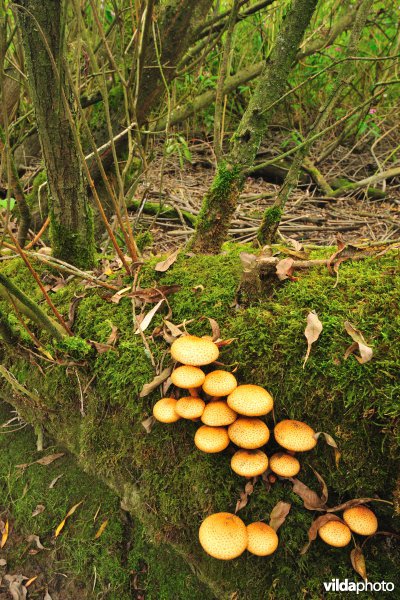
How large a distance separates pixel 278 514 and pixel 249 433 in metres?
0.35

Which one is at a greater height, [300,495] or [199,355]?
[199,355]

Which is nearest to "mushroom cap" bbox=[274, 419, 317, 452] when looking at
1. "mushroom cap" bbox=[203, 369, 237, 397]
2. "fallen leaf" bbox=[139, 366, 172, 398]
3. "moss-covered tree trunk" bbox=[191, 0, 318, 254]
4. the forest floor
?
"mushroom cap" bbox=[203, 369, 237, 397]

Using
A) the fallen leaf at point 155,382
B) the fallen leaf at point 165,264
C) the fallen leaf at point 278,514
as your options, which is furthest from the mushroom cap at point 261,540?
the fallen leaf at point 165,264

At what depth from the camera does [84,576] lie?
7.88ft

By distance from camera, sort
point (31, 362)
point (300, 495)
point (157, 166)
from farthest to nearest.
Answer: point (157, 166) < point (31, 362) < point (300, 495)

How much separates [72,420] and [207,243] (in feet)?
5.02

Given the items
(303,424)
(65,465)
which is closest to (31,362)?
(65,465)

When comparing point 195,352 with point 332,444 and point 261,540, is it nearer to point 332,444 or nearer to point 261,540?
point 332,444

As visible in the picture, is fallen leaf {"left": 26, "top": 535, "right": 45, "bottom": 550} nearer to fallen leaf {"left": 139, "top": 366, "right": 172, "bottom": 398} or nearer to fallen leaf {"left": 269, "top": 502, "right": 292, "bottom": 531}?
fallen leaf {"left": 139, "top": 366, "right": 172, "bottom": 398}

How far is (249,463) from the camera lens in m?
1.64

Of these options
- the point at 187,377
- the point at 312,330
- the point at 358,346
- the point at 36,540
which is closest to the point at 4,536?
the point at 36,540

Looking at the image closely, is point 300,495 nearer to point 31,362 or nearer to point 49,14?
point 31,362

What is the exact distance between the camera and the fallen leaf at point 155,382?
1.96 metres

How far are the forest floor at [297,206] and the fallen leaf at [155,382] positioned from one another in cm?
241
